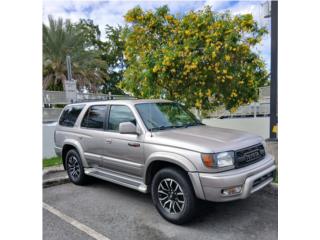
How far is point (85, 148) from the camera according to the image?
4582 millimetres

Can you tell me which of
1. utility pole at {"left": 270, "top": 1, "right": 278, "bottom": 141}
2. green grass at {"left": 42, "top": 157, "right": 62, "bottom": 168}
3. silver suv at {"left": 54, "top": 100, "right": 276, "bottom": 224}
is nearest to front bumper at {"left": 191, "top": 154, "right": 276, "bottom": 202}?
silver suv at {"left": 54, "top": 100, "right": 276, "bottom": 224}

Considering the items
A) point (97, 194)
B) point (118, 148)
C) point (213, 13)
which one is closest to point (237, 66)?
point (213, 13)

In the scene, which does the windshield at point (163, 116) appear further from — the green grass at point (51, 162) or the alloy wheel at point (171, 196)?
the green grass at point (51, 162)

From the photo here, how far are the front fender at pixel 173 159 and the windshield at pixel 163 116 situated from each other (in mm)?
502

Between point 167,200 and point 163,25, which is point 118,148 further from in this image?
point 163,25

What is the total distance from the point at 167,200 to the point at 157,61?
3.25 m

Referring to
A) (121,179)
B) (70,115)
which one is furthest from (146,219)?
(70,115)

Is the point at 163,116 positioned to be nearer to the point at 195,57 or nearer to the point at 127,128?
the point at 127,128

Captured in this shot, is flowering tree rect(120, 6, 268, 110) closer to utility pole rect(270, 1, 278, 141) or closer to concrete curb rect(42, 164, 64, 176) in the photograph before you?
utility pole rect(270, 1, 278, 141)

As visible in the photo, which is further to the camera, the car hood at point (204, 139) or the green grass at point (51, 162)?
the green grass at point (51, 162)

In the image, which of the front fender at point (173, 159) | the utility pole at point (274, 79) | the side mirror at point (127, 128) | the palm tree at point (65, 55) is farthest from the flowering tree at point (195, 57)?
the front fender at point (173, 159)

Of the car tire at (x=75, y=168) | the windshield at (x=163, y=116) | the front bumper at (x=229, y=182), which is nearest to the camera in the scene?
the front bumper at (x=229, y=182)

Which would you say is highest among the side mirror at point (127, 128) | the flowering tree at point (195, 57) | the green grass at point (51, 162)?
the flowering tree at point (195, 57)

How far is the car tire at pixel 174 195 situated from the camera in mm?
3068
